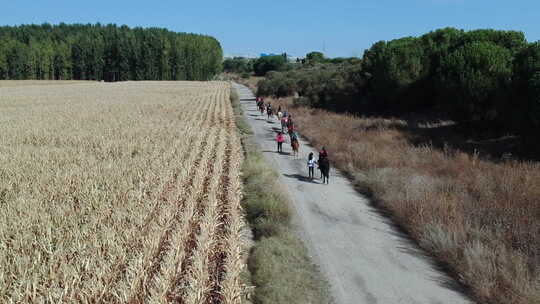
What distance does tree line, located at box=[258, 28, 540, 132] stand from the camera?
61.4 feet

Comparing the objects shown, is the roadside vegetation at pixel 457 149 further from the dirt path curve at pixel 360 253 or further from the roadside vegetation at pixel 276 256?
the roadside vegetation at pixel 276 256

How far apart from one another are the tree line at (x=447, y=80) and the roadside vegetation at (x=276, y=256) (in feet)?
43.5

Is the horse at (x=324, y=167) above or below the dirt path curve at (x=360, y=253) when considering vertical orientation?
above

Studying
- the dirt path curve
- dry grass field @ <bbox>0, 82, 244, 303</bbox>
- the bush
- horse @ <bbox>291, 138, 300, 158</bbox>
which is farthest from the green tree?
the bush

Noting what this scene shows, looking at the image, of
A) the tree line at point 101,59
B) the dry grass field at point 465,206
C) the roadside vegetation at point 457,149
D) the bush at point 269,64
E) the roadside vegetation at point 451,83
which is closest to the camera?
the dry grass field at point 465,206

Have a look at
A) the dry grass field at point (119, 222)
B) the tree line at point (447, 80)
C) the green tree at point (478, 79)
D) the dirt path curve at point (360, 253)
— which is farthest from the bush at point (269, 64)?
the dirt path curve at point (360, 253)

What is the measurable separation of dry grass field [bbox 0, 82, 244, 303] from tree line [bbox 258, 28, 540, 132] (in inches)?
574

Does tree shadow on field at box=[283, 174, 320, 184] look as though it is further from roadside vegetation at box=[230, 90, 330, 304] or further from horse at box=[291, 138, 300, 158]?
horse at box=[291, 138, 300, 158]

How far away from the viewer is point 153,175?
13.9 metres

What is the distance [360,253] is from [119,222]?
6.20 metres

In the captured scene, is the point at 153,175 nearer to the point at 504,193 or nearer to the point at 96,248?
the point at 96,248

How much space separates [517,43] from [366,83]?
13.4m

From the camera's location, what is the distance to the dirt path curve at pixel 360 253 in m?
7.62

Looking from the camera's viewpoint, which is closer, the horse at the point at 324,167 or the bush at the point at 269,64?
the horse at the point at 324,167
